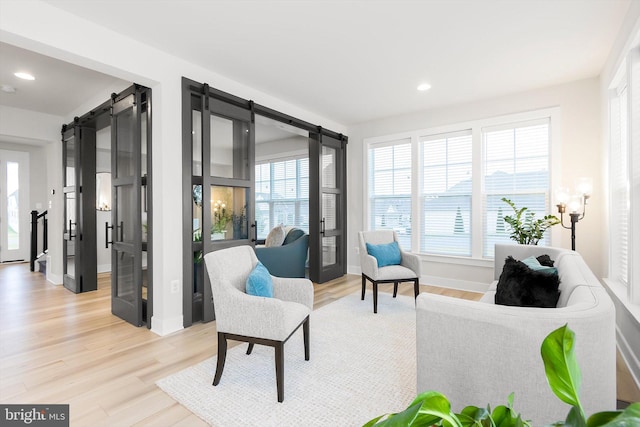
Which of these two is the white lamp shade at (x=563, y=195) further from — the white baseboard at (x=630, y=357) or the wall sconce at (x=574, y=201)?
the white baseboard at (x=630, y=357)

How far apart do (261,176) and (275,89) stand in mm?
3326

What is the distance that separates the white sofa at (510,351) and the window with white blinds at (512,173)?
10.3 ft

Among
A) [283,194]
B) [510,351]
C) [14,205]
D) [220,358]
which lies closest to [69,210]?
[283,194]

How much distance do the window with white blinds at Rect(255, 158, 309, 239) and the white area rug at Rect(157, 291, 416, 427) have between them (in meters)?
3.68

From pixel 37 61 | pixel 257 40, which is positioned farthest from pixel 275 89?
pixel 37 61

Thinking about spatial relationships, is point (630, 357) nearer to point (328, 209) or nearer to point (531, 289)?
point (531, 289)

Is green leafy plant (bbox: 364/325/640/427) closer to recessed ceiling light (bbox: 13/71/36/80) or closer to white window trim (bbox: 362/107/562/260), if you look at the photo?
white window trim (bbox: 362/107/562/260)

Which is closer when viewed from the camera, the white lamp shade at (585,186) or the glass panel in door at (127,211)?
the glass panel in door at (127,211)

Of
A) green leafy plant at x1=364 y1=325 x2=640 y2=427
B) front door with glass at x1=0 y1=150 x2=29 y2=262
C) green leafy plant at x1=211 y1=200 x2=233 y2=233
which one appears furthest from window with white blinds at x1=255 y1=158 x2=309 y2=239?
green leafy plant at x1=364 y1=325 x2=640 y2=427

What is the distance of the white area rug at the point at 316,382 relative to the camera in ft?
5.73

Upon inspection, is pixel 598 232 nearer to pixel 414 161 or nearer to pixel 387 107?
pixel 414 161

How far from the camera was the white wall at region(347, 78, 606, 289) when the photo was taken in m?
3.59

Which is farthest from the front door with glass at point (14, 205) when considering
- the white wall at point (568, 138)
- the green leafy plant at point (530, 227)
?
the green leafy plant at point (530, 227)

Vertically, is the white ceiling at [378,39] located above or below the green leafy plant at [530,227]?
above
